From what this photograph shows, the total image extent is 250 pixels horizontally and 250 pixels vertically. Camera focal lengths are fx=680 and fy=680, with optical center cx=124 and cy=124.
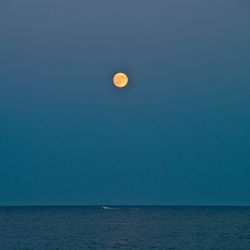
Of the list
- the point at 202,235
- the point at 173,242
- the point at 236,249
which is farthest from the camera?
the point at 202,235

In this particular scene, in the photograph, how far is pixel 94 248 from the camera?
82.4m

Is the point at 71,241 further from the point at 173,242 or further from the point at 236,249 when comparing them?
the point at 236,249

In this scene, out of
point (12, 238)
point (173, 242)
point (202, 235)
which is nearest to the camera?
point (173, 242)

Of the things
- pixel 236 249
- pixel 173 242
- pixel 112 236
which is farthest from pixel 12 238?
pixel 236 249

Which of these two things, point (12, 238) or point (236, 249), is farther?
point (12, 238)

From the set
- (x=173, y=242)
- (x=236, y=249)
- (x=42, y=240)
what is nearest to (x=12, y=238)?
(x=42, y=240)

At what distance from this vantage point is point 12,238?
98.1 meters

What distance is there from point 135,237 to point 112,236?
4.48m

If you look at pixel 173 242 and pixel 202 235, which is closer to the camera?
pixel 173 242

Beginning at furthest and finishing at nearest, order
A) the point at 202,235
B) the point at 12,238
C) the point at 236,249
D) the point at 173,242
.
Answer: the point at 202,235
the point at 12,238
the point at 173,242
the point at 236,249

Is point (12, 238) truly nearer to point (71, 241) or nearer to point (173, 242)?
point (71, 241)

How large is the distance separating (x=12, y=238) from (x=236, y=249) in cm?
3368

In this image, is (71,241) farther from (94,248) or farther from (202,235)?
(202,235)

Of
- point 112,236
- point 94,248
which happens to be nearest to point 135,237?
point 112,236
